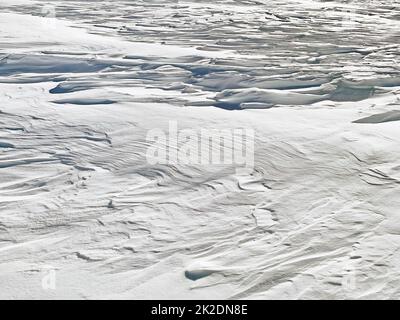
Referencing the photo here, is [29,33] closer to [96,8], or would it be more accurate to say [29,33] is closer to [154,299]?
[96,8]

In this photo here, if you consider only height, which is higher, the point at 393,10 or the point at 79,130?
the point at 393,10

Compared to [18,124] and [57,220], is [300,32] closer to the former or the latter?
[18,124]

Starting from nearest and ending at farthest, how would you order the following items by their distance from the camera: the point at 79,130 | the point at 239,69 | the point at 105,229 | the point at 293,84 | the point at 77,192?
the point at 105,229
the point at 77,192
the point at 79,130
the point at 293,84
the point at 239,69

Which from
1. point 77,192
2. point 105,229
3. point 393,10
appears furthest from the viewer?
point 393,10
